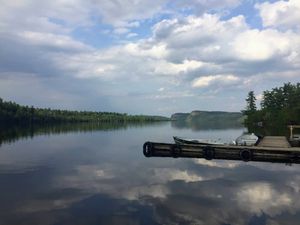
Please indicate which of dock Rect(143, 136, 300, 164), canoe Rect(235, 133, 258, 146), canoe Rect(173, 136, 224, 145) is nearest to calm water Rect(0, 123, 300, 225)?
dock Rect(143, 136, 300, 164)

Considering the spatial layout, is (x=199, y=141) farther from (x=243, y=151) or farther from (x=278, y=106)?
(x=278, y=106)

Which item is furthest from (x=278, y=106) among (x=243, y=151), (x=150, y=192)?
(x=150, y=192)

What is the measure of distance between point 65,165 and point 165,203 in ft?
88.5

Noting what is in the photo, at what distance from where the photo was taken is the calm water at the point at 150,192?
83.9 feet

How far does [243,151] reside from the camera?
149 ft

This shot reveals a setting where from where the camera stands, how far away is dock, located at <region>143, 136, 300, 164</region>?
4312 centimetres

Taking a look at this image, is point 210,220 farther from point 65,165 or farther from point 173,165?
point 65,165

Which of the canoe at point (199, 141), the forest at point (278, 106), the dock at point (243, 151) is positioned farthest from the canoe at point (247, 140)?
the forest at point (278, 106)

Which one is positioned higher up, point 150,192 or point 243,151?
point 243,151

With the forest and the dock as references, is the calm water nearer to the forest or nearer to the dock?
the dock

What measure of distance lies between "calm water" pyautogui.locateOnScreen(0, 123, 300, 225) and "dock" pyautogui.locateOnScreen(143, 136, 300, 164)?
1.50 meters

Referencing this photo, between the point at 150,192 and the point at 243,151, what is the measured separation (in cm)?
1697

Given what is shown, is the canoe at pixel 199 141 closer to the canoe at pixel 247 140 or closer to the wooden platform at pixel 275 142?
the canoe at pixel 247 140

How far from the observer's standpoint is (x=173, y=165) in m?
49.9
